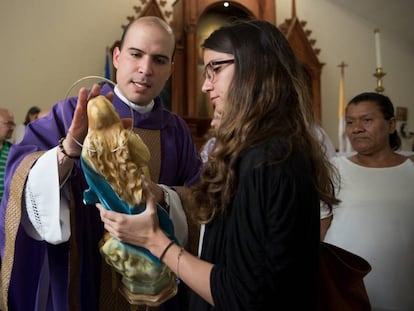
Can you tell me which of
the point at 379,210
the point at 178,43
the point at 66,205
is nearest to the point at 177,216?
the point at 66,205

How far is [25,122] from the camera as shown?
4.32 metres

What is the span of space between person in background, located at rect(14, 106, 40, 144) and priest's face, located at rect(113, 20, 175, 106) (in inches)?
104

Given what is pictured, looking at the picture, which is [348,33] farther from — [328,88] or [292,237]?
Answer: [292,237]

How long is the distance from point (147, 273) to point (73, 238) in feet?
1.23

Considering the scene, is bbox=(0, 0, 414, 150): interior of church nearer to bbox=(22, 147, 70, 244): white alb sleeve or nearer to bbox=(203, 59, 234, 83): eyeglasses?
bbox=(203, 59, 234, 83): eyeglasses

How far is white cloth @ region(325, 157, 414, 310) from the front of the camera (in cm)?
230

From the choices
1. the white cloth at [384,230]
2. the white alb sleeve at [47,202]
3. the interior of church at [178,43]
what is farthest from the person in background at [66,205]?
the interior of church at [178,43]

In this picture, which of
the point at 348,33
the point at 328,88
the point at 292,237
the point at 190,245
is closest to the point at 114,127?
the point at 292,237

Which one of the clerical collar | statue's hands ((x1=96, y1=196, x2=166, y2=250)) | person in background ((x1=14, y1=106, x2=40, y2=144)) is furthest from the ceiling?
statue's hands ((x1=96, y1=196, x2=166, y2=250))

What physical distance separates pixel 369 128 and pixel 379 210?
1.47ft

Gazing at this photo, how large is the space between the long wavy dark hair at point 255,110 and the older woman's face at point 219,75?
0.02 m

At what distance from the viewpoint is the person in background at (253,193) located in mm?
1030

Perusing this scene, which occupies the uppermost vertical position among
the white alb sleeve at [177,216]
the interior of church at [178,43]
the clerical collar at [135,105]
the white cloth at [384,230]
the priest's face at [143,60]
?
the interior of church at [178,43]

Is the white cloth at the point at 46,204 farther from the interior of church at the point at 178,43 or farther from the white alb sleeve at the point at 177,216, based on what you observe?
the interior of church at the point at 178,43
